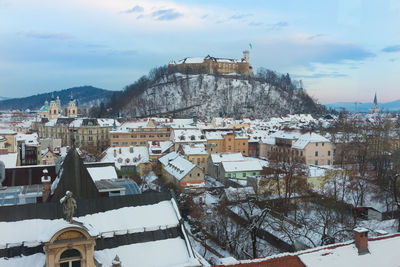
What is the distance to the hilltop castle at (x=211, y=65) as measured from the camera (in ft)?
536

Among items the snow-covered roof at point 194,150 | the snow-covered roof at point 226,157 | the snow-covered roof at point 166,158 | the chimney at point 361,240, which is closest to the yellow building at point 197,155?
the snow-covered roof at point 194,150

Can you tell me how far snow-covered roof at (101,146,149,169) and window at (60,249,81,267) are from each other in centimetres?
4175

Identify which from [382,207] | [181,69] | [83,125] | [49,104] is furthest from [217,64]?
[382,207]

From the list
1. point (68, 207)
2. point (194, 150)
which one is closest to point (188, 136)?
point (194, 150)

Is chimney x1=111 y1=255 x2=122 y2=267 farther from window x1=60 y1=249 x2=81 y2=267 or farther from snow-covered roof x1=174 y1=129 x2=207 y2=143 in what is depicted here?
snow-covered roof x1=174 y1=129 x2=207 y2=143

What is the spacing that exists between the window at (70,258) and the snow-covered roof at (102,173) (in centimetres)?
1265

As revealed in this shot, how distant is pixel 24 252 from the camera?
9.57m

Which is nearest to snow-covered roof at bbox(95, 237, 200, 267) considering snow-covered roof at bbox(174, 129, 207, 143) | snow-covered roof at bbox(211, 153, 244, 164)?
snow-covered roof at bbox(211, 153, 244, 164)

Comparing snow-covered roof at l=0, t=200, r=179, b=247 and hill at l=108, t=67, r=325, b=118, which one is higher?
hill at l=108, t=67, r=325, b=118

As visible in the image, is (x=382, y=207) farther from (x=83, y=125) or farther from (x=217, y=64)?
(x=217, y=64)

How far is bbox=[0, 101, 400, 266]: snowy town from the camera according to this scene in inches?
407

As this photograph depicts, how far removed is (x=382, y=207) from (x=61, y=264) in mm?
30645

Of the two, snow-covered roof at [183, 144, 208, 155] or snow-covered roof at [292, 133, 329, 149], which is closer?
snow-covered roof at [183, 144, 208, 155]

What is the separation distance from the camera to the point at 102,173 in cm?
2255
